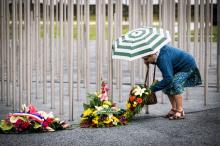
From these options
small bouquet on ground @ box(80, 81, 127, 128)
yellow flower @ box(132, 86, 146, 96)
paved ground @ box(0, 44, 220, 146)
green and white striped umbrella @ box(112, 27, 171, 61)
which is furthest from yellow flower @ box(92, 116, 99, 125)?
green and white striped umbrella @ box(112, 27, 171, 61)

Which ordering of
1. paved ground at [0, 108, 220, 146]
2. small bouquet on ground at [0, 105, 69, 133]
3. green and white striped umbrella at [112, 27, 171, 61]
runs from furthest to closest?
green and white striped umbrella at [112, 27, 171, 61], small bouquet on ground at [0, 105, 69, 133], paved ground at [0, 108, 220, 146]

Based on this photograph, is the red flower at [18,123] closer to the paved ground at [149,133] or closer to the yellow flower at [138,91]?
the paved ground at [149,133]

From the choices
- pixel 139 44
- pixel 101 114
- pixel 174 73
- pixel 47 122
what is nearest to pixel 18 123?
pixel 47 122

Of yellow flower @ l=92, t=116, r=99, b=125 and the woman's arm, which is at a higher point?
the woman's arm

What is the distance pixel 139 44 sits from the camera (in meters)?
5.18

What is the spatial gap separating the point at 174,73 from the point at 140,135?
1.08 meters

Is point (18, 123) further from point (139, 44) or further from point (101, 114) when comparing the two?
point (139, 44)

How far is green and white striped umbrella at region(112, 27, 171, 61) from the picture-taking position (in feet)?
16.8

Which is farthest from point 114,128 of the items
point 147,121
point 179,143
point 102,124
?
point 179,143

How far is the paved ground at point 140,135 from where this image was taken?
4480 millimetres

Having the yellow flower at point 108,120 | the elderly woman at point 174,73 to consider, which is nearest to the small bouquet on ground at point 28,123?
the yellow flower at point 108,120

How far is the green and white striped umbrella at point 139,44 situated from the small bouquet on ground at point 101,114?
1.76ft

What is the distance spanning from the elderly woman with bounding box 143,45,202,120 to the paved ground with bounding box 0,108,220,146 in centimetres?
25

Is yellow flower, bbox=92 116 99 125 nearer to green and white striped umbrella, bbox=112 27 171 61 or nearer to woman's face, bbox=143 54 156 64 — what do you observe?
green and white striped umbrella, bbox=112 27 171 61
